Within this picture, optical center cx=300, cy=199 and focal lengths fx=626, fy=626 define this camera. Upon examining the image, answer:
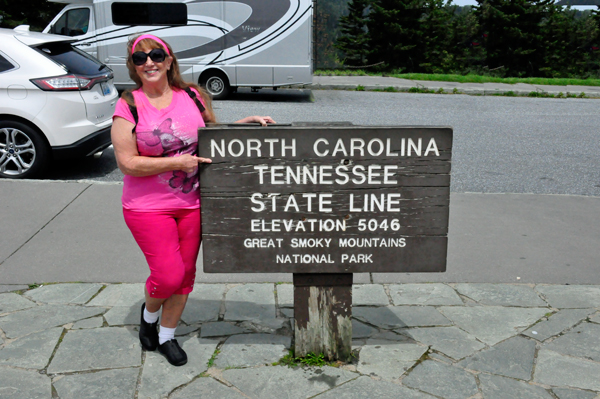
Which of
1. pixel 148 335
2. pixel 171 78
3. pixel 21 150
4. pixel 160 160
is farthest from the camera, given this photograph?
pixel 21 150

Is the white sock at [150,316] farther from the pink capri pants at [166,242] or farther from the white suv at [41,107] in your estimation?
the white suv at [41,107]

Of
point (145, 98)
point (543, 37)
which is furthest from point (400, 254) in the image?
point (543, 37)

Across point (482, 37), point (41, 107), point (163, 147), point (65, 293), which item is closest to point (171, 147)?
point (163, 147)

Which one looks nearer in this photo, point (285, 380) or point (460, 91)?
point (285, 380)

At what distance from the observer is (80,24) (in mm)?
14477

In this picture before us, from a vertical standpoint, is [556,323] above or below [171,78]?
below

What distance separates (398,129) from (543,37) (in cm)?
2713

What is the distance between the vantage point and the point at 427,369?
3.29 metres

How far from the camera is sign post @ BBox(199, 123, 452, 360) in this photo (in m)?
3.02

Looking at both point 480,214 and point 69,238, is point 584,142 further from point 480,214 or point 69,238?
point 69,238

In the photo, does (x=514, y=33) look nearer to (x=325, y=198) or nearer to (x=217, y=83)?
(x=217, y=83)

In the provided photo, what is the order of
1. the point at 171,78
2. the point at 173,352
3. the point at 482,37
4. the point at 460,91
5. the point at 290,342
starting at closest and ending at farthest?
the point at 171,78 → the point at 173,352 → the point at 290,342 → the point at 460,91 → the point at 482,37

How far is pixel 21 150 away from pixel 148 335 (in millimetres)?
4329

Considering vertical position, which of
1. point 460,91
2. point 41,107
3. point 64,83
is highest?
point 64,83
